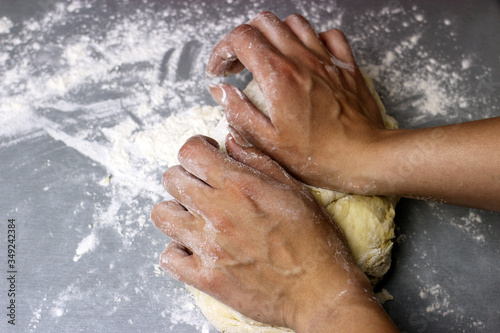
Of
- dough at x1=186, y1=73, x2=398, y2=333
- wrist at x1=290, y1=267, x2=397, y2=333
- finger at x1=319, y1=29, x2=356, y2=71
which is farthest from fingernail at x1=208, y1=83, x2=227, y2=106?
wrist at x1=290, y1=267, x2=397, y2=333

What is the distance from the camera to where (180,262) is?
1.09 metres

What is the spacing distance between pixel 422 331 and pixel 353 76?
769 mm

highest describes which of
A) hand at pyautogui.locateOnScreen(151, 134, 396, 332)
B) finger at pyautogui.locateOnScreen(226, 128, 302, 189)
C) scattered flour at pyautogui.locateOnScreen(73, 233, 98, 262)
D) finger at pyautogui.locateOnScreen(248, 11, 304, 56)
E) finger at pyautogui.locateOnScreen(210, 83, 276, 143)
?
finger at pyautogui.locateOnScreen(248, 11, 304, 56)

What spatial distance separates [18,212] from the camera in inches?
55.3

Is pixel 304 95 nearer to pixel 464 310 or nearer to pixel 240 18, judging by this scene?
pixel 240 18

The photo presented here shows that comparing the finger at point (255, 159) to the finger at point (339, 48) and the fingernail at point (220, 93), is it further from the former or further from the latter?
the finger at point (339, 48)

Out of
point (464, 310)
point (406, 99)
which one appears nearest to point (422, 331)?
point (464, 310)

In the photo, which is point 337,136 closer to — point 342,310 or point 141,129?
point 342,310

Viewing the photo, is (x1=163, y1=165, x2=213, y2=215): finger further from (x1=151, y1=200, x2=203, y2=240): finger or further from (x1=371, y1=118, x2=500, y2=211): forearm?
(x1=371, y1=118, x2=500, y2=211): forearm

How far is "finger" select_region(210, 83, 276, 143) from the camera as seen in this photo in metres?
1.16

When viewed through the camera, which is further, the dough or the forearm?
the dough

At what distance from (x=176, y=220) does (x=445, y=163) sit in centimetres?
68

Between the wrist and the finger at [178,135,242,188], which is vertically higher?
the finger at [178,135,242,188]

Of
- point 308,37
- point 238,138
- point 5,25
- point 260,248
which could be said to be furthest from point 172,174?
point 5,25
